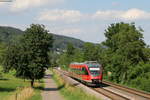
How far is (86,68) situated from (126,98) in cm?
1695

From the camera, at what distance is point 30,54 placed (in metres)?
46.0

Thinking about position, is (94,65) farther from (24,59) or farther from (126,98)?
(126,98)

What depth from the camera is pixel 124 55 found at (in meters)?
59.4

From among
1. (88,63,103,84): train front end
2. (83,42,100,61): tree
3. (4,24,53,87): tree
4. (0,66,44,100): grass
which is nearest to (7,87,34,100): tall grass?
(0,66,44,100): grass

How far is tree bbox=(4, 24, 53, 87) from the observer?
149 feet

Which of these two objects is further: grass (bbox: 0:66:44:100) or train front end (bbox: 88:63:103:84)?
train front end (bbox: 88:63:103:84)

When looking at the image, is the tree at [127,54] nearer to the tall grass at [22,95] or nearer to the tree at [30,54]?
the tree at [30,54]

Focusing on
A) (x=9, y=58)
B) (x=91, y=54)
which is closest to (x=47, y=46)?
(x=9, y=58)

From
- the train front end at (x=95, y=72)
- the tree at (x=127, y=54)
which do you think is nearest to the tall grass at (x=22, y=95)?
the train front end at (x=95, y=72)

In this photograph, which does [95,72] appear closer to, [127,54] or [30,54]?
[30,54]

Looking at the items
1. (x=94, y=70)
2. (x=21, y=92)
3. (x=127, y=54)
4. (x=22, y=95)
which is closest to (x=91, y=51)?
(x=127, y=54)

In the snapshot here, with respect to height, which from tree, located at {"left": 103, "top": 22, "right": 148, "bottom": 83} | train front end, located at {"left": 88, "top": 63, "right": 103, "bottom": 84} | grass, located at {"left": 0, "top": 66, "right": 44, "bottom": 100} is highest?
tree, located at {"left": 103, "top": 22, "right": 148, "bottom": 83}

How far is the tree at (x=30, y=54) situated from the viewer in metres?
45.5

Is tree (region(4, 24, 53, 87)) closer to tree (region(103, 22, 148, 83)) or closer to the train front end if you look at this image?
the train front end
